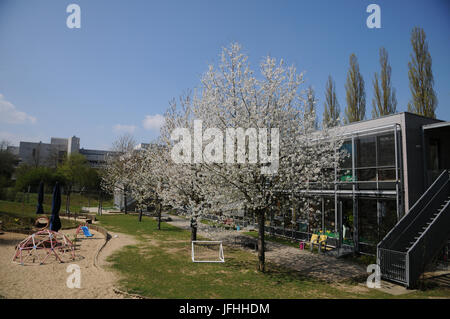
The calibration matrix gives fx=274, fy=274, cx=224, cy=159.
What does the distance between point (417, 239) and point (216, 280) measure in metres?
7.45

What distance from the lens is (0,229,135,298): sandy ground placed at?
25.8 ft

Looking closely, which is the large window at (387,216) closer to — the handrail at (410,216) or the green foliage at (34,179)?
the handrail at (410,216)

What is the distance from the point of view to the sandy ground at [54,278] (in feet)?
25.8

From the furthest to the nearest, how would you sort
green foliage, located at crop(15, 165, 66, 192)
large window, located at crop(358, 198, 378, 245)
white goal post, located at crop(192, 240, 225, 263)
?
green foliage, located at crop(15, 165, 66, 192) < large window, located at crop(358, 198, 378, 245) < white goal post, located at crop(192, 240, 225, 263)

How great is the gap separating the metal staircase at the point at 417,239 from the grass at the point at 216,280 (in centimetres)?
86

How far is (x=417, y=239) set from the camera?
10.0 meters

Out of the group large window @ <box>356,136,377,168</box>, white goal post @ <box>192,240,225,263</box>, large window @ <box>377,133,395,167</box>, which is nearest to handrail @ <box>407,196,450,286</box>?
large window @ <box>377,133,395,167</box>

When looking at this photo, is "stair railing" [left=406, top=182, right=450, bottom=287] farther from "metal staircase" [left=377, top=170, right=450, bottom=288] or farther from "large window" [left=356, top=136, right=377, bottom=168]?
"large window" [left=356, top=136, right=377, bottom=168]

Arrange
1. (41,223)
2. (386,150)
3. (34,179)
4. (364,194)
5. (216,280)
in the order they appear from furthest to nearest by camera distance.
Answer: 1. (34,179)
2. (41,223)
3. (364,194)
4. (386,150)
5. (216,280)

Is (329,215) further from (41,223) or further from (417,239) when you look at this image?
(41,223)

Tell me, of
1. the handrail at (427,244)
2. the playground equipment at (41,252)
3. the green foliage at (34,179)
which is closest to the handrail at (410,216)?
the handrail at (427,244)

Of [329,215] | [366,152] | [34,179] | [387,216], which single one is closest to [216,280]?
[387,216]

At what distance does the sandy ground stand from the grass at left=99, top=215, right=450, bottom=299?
55 cm
